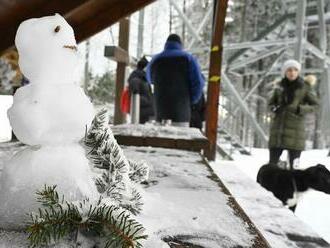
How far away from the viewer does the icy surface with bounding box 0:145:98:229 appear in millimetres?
780

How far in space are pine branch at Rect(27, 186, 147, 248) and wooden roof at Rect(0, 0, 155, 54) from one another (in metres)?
1.48

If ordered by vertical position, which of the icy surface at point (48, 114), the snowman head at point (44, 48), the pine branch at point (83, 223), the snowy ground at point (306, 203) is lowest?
the snowy ground at point (306, 203)

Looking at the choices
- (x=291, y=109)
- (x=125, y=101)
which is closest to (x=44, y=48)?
(x=291, y=109)

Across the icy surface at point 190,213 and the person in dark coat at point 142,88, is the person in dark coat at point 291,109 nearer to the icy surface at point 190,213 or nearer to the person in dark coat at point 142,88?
the person in dark coat at point 142,88

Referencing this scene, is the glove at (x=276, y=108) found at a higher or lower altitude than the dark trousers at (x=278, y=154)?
higher

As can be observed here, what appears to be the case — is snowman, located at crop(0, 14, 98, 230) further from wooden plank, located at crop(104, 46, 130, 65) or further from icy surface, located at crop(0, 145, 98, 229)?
wooden plank, located at crop(104, 46, 130, 65)

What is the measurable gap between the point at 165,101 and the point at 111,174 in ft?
12.2

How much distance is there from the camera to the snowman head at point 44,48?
2.68 ft

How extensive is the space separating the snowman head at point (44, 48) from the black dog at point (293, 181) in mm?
3424

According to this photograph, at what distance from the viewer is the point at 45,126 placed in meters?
0.79

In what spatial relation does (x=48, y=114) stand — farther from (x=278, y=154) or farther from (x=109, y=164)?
(x=278, y=154)

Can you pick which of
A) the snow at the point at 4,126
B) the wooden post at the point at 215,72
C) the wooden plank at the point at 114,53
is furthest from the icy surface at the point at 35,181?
the wooden plank at the point at 114,53

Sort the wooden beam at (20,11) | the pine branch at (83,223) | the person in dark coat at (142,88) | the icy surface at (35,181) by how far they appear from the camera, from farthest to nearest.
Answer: the person in dark coat at (142,88) → the wooden beam at (20,11) → the icy surface at (35,181) → the pine branch at (83,223)

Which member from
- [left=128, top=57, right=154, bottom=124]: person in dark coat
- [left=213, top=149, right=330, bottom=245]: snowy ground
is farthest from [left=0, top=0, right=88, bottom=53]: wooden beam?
[left=128, top=57, right=154, bottom=124]: person in dark coat
